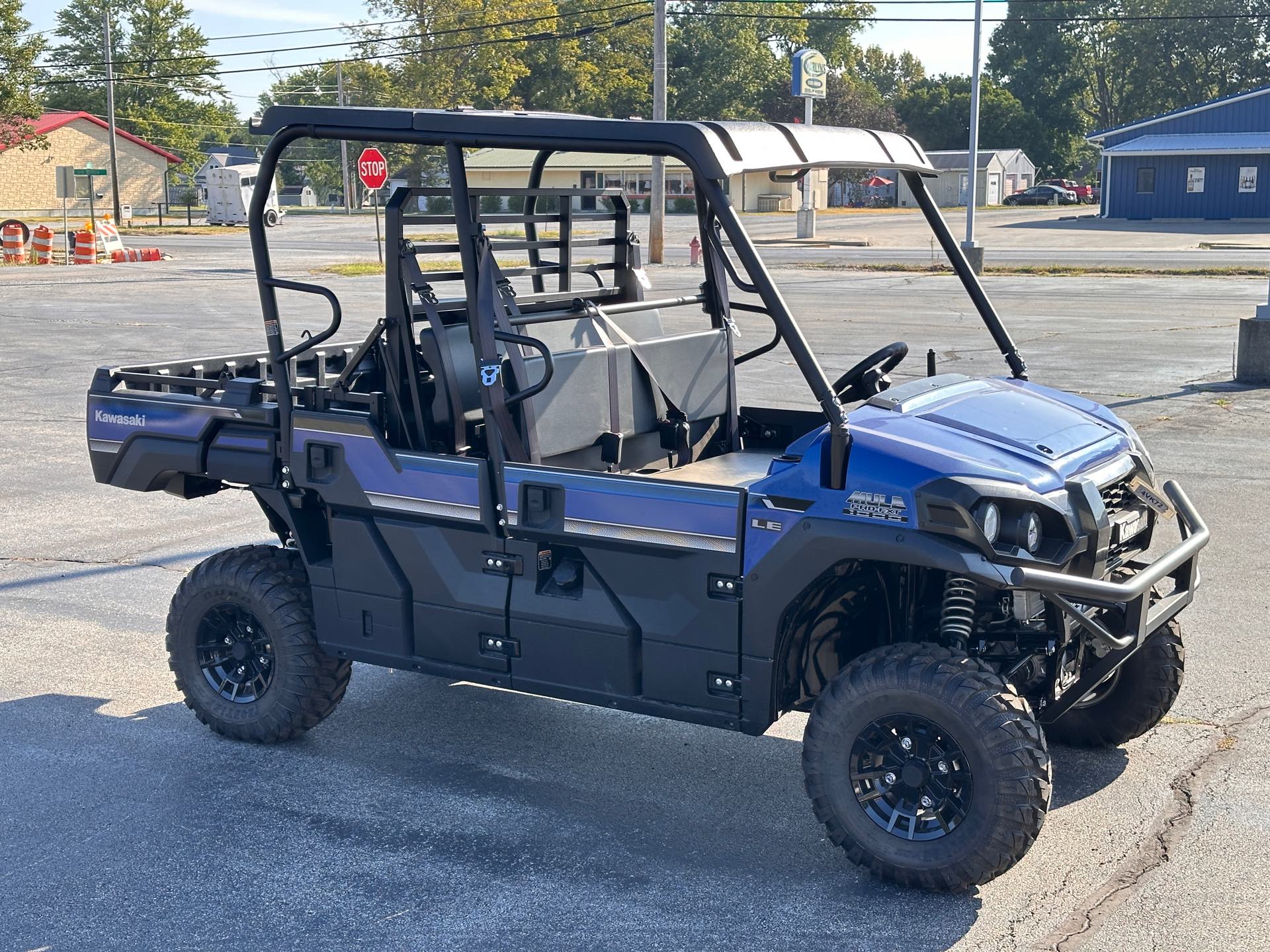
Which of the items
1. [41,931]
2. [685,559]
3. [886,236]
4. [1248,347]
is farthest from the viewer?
[886,236]

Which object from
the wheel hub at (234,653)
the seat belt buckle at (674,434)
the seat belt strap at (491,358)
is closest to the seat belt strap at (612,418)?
the seat belt buckle at (674,434)

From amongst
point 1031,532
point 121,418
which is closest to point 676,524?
point 1031,532

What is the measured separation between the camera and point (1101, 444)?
4.69 metres

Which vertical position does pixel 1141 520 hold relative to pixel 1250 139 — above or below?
below

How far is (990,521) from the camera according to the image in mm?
4137

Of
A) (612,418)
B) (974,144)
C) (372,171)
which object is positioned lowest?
(612,418)

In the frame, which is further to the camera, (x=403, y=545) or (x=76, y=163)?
(x=76, y=163)

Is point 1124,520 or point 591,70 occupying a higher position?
point 591,70

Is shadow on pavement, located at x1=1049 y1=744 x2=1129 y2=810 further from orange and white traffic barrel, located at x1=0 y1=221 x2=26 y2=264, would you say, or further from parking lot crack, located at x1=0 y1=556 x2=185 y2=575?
orange and white traffic barrel, located at x1=0 y1=221 x2=26 y2=264

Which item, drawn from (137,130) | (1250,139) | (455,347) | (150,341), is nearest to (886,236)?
(1250,139)

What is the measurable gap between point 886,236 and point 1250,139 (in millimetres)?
17803

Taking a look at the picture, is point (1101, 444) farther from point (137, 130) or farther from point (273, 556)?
point (137, 130)

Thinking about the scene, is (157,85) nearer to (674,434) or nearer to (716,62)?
(716,62)

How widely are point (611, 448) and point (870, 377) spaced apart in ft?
3.38
